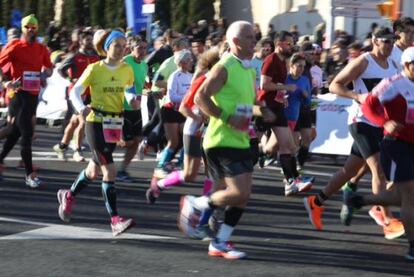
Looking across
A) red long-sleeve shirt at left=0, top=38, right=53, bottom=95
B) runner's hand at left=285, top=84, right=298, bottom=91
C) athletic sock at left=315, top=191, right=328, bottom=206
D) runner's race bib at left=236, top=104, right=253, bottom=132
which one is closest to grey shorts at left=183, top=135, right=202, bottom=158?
athletic sock at left=315, top=191, right=328, bottom=206

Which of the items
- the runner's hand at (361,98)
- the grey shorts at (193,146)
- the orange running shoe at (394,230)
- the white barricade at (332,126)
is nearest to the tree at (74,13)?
the white barricade at (332,126)

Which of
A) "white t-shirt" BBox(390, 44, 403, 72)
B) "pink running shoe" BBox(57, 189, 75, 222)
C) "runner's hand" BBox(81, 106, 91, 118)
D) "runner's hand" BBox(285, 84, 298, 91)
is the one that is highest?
"white t-shirt" BBox(390, 44, 403, 72)

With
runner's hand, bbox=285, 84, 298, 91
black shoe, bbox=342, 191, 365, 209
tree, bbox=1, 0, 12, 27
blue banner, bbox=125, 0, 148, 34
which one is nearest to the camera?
black shoe, bbox=342, 191, 365, 209

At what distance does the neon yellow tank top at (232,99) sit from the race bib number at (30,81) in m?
4.49

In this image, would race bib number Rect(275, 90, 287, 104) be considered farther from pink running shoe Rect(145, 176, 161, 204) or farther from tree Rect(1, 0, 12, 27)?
tree Rect(1, 0, 12, 27)

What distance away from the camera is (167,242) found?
10.0m

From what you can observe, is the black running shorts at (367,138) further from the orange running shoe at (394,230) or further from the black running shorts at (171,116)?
the black running shorts at (171,116)

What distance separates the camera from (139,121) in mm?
14344

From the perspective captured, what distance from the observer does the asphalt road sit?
29.1 ft

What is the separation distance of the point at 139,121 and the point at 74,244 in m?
4.68

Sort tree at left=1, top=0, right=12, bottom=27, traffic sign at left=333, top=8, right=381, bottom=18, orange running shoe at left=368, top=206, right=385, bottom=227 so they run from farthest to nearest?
tree at left=1, top=0, right=12, bottom=27 → traffic sign at left=333, top=8, right=381, bottom=18 → orange running shoe at left=368, top=206, right=385, bottom=227

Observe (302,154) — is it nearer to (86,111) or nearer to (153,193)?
(153,193)

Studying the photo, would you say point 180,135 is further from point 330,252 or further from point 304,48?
point 330,252

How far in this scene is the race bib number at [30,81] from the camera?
525 inches
